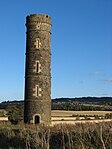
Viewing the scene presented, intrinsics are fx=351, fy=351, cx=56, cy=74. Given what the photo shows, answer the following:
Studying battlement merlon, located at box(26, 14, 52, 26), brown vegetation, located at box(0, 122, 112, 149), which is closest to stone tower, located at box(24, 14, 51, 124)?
battlement merlon, located at box(26, 14, 52, 26)

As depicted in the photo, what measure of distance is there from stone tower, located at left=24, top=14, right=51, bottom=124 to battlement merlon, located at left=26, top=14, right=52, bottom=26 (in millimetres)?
92

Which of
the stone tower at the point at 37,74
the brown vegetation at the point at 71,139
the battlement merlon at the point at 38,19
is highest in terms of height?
the battlement merlon at the point at 38,19

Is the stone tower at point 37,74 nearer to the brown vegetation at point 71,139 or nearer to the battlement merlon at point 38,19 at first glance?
the battlement merlon at point 38,19

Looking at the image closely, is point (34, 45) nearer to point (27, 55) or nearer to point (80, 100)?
point (27, 55)

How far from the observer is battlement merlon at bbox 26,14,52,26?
31062 mm

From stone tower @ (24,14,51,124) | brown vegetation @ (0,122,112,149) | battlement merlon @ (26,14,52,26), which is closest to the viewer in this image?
brown vegetation @ (0,122,112,149)

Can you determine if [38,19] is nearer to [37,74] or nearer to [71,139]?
[37,74]

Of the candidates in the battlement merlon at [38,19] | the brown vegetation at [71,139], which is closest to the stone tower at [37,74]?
the battlement merlon at [38,19]

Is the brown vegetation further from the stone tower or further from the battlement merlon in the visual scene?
the battlement merlon

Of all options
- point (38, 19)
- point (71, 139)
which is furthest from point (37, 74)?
point (71, 139)

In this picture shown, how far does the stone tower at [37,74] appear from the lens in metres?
30.0

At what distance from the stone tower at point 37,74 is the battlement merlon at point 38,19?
0.09m

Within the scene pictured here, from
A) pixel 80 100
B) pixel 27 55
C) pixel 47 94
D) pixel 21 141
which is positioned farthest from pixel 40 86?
pixel 80 100

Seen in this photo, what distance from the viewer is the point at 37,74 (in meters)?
30.2
